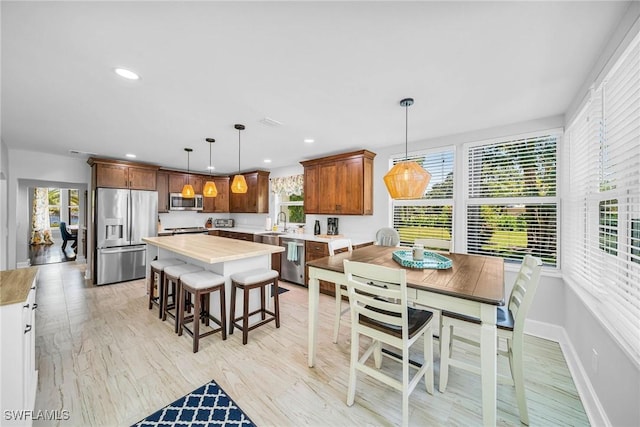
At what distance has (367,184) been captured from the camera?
4.16 meters

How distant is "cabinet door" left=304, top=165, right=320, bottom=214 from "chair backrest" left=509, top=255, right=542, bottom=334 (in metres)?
3.21

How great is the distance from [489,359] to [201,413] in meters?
1.85

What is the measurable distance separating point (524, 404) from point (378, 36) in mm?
2491

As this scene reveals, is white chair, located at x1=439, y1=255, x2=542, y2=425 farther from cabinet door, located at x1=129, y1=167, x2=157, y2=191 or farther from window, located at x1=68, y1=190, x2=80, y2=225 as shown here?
window, located at x1=68, y1=190, x2=80, y2=225

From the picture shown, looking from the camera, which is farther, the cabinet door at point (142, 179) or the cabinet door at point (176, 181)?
the cabinet door at point (176, 181)

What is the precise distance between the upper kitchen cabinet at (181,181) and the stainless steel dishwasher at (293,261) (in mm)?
2937

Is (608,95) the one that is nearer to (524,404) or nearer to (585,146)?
(585,146)

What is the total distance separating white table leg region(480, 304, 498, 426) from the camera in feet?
4.58

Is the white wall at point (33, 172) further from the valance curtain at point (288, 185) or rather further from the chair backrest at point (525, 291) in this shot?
the chair backrest at point (525, 291)

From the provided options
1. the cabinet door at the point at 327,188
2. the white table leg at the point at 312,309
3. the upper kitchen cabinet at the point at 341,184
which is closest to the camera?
the white table leg at the point at 312,309

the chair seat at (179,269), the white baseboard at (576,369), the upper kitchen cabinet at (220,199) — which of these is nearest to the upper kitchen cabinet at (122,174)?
the upper kitchen cabinet at (220,199)

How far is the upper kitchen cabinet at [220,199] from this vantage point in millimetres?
6548

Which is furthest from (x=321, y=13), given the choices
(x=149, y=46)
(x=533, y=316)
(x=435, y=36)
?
(x=533, y=316)

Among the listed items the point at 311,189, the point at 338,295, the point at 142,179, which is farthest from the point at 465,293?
the point at 142,179
